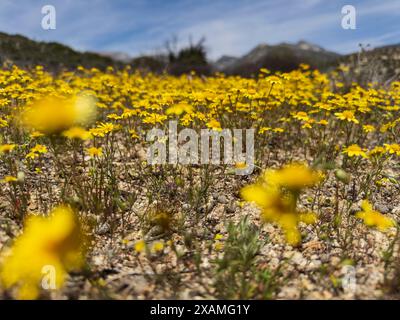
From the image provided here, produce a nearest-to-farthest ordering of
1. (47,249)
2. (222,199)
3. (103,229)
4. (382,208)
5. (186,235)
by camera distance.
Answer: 1. (47,249)
2. (186,235)
3. (103,229)
4. (382,208)
5. (222,199)

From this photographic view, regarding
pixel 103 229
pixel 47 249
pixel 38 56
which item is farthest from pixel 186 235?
pixel 38 56

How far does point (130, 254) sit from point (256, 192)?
1427mm

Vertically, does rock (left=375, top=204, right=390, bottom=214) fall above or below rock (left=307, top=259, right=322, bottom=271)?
above

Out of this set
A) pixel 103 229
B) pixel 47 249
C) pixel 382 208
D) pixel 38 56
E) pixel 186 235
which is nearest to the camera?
pixel 47 249

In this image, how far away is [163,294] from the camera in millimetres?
2816

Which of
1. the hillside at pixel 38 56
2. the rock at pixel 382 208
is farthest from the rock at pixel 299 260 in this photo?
the hillside at pixel 38 56

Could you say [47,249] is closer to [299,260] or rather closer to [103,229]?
[103,229]

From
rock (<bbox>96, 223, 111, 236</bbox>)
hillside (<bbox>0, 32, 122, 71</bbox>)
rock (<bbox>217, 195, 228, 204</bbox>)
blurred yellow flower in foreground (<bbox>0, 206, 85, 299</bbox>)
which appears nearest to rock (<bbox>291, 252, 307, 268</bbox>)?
rock (<bbox>217, 195, 228, 204</bbox>)

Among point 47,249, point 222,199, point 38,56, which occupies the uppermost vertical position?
point 38,56

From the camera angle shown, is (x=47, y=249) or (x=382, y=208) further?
(x=382, y=208)

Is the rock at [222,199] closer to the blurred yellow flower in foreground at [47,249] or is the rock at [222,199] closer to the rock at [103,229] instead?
the rock at [103,229]

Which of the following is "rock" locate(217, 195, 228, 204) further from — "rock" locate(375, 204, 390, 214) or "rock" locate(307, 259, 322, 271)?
"rock" locate(375, 204, 390, 214)
